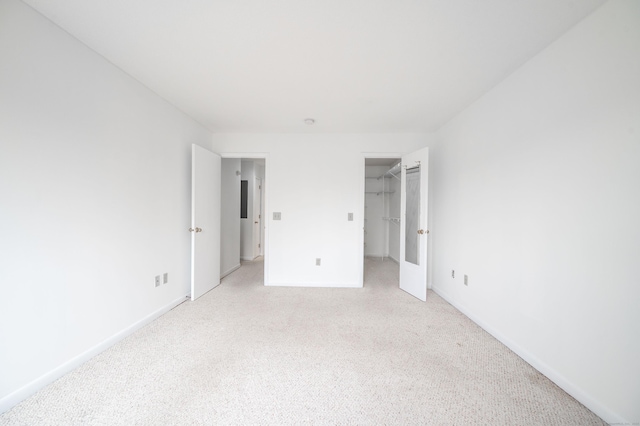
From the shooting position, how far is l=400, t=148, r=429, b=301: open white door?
3.03 metres

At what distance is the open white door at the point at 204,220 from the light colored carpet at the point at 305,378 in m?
0.59

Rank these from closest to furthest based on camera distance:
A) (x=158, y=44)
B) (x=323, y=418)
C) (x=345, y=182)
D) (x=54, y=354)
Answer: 1. (x=323, y=418)
2. (x=54, y=354)
3. (x=158, y=44)
4. (x=345, y=182)

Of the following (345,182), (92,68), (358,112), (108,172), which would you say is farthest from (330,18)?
(345,182)

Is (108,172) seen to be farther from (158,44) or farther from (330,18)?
(330,18)

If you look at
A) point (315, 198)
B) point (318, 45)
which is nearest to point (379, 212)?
point (315, 198)

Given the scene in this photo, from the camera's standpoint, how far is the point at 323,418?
129cm

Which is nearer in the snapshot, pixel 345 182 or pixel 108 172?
pixel 108 172

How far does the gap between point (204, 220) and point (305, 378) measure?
234cm

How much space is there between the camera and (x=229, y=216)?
4.33m

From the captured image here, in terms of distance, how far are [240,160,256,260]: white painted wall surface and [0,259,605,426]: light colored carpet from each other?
296cm

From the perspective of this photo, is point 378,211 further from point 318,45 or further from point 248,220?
point 318,45

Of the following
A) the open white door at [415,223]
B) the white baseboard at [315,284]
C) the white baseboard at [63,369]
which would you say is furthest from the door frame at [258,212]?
the open white door at [415,223]

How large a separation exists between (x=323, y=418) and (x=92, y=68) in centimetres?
288

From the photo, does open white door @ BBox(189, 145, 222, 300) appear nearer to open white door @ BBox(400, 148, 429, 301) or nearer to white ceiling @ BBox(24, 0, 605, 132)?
white ceiling @ BBox(24, 0, 605, 132)
